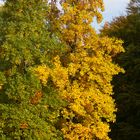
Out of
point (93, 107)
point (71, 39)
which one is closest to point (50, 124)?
point (93, 107)

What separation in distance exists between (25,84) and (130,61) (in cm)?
1963

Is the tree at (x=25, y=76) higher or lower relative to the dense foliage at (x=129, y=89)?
lower

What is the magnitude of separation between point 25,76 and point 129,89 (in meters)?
17.9

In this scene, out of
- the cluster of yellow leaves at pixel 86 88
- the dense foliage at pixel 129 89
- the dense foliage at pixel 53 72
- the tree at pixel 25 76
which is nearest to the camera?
the tree at pixel 25 76

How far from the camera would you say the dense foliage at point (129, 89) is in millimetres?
42125

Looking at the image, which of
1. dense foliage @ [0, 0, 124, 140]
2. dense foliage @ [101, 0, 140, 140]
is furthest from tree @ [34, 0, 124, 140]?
dense foliage @ [101, 0, 140, 140]

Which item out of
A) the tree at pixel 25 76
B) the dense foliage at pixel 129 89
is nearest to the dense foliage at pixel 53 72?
the tree at pixel 25 76

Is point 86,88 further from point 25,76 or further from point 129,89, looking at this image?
point 129,89

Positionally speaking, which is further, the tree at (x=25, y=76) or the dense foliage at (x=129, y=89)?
the dense foliage at (x=129, y=89)

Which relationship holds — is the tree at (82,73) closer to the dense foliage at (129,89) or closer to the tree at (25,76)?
the tree at (25,76)

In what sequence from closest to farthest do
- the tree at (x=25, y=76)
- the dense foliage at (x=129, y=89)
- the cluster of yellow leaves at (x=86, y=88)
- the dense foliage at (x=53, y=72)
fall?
the tree at (x=25, y=76) → the dense foliage at (x=53, y=72) → the cluster of yellow leaves at (x=86, y=88) → the dense foliage at (x=129, y=89)

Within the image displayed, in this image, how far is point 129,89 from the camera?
42.9m

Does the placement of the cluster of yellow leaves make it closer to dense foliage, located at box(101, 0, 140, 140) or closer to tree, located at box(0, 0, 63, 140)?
tree, located at box(0, 0, 63, 140)

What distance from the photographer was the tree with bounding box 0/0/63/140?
86.6 ft
